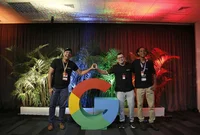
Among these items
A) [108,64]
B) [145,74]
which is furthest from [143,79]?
[108,64]

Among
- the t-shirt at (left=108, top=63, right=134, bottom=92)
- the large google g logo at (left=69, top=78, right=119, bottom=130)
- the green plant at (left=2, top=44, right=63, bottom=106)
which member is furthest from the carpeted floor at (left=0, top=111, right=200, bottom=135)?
the t-shirt at (left=108, top=63, right=134, bottom=92)

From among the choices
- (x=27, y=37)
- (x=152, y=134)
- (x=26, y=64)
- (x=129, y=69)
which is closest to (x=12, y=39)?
(x=27, y=37)

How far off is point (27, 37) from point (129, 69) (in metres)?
3.62

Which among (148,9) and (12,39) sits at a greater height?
(148,9)

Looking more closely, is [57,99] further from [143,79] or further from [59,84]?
[143,79]

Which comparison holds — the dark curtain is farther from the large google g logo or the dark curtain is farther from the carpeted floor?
the large google g logo

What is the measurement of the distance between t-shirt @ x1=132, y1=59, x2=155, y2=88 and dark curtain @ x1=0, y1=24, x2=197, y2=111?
1950mm

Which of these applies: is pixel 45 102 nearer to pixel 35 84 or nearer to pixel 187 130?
pixel 35 84

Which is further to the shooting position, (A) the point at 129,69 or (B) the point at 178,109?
(B) the point at 178,109

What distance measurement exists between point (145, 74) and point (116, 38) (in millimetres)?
2305

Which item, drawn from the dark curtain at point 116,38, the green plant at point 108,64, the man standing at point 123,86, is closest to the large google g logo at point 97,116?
the man standing at point 123,86

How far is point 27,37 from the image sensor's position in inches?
213

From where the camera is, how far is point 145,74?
3369mm

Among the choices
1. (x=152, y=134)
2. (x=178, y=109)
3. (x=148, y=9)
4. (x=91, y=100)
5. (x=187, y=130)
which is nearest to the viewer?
(x=152, y=134)
